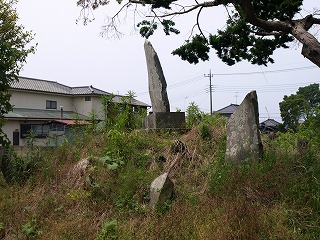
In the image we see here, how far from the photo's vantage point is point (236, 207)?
4578 mm

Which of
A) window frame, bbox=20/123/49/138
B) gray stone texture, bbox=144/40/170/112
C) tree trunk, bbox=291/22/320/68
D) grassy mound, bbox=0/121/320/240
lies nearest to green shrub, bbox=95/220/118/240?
grassy mound, bbox=0/121/320/240

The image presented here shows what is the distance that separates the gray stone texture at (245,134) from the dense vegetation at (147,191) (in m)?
0.28

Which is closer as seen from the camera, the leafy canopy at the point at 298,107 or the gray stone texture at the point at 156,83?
the gray stone texture at the point at 156,83

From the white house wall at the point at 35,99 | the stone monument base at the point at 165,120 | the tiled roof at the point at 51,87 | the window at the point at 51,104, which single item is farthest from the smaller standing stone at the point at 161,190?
the window at the point at 51,104

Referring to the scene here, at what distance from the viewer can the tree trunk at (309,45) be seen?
6496mm

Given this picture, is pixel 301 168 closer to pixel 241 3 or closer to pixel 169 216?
pixel 169 216

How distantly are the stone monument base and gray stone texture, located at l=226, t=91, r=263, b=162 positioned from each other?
2.43 meters

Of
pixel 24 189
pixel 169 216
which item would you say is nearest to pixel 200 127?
pixel 169 216

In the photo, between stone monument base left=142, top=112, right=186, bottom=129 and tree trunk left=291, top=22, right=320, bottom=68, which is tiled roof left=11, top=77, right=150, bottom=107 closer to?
stone monument base left=142, top=112, right=186, bottom=129

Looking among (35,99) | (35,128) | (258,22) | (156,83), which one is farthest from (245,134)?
(35,99)

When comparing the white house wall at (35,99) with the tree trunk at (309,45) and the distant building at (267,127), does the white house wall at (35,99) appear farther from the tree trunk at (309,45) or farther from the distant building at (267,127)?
the tree trunk at (309,45)

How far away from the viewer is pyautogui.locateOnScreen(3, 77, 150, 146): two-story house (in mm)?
24125

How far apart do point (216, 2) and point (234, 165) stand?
3.98m

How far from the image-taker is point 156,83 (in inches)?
378
